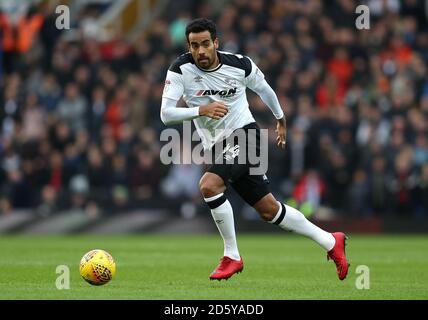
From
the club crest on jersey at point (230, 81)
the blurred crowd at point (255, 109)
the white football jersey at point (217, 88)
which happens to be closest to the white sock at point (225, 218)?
the white football jersey at point (217, 88)

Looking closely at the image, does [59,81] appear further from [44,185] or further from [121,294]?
[121,294]

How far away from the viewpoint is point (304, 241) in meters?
19.8

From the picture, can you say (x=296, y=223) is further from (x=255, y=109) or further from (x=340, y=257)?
(x=255, y=109)

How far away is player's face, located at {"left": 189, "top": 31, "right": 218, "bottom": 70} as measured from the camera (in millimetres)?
11180

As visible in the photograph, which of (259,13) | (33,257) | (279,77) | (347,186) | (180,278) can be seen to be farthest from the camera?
(259,13)

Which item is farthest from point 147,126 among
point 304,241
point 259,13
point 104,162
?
point 304,241

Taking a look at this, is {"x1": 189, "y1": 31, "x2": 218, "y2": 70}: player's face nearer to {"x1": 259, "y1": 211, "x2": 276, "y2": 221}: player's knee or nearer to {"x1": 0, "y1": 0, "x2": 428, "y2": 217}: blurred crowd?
{"x1": 259, "y1": 211, "x2": 276, "y2": 221}: player's knee

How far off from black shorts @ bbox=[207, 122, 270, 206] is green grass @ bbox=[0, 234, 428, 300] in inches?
35.8

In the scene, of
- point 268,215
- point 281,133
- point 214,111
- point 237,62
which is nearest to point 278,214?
point 268,215

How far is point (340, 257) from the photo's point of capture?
11250 mm

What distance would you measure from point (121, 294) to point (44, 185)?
13.4 metres

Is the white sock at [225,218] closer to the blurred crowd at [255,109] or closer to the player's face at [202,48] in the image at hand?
the player's face at [202,48]

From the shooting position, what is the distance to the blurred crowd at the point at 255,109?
A: 21.9m

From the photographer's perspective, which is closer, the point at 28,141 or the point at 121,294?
the point at 121,294
